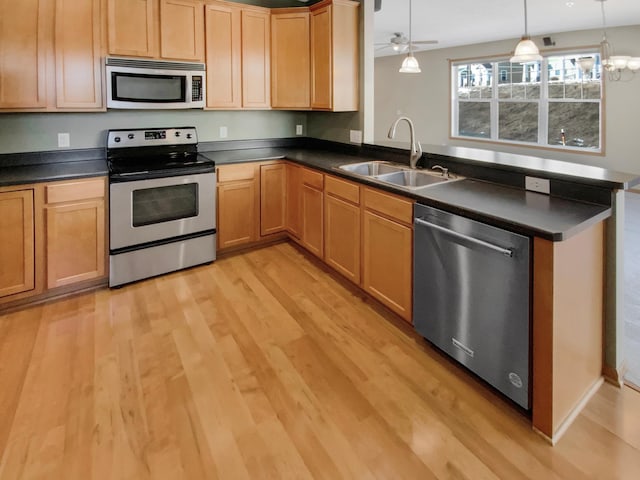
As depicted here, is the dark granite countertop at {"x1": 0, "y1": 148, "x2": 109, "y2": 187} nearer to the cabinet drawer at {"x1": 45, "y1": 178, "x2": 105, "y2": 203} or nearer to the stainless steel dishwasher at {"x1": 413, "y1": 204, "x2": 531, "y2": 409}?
the cabinet drawer at {"x1": 45, "y1": 178, "x2": 105, "y2": 203}

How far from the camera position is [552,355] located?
64.9 inches

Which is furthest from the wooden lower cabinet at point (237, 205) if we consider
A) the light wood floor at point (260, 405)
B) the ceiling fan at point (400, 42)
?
the ceiling fan at point (400, 42)

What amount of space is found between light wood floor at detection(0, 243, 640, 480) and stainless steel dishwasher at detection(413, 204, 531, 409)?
16cm

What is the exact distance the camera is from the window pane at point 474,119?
27.6 feet

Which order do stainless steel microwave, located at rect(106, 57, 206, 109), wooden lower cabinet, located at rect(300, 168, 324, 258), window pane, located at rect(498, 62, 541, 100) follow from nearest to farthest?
1. stainless steel microwave, located at rect(106, 57, 206, 109)
2. wooden lower cabinet, located at rect(300, 168, 324, 258)
3. window pane, located at rect(498, 62, 541, 100)

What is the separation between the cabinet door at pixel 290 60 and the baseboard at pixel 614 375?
10.4 feet

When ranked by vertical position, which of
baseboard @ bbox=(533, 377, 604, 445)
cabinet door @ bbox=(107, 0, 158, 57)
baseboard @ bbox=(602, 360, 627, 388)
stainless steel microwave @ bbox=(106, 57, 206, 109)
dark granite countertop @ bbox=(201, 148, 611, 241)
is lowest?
baseboard @ bbox=(533, 377, 604, 445)

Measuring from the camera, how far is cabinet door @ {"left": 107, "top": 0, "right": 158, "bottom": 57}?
3170mm

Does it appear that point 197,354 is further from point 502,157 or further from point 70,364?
point 502,157

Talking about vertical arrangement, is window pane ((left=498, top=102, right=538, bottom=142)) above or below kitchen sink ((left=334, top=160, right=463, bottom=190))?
above

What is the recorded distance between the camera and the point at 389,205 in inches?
99.7

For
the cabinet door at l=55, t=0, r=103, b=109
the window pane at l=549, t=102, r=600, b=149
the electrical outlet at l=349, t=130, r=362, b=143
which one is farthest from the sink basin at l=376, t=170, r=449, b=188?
the window pane at l=549, t=102, r=600, b=149

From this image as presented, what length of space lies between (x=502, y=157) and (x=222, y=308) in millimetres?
2114

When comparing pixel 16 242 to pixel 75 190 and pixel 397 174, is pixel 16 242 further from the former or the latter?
pixel 397 174
